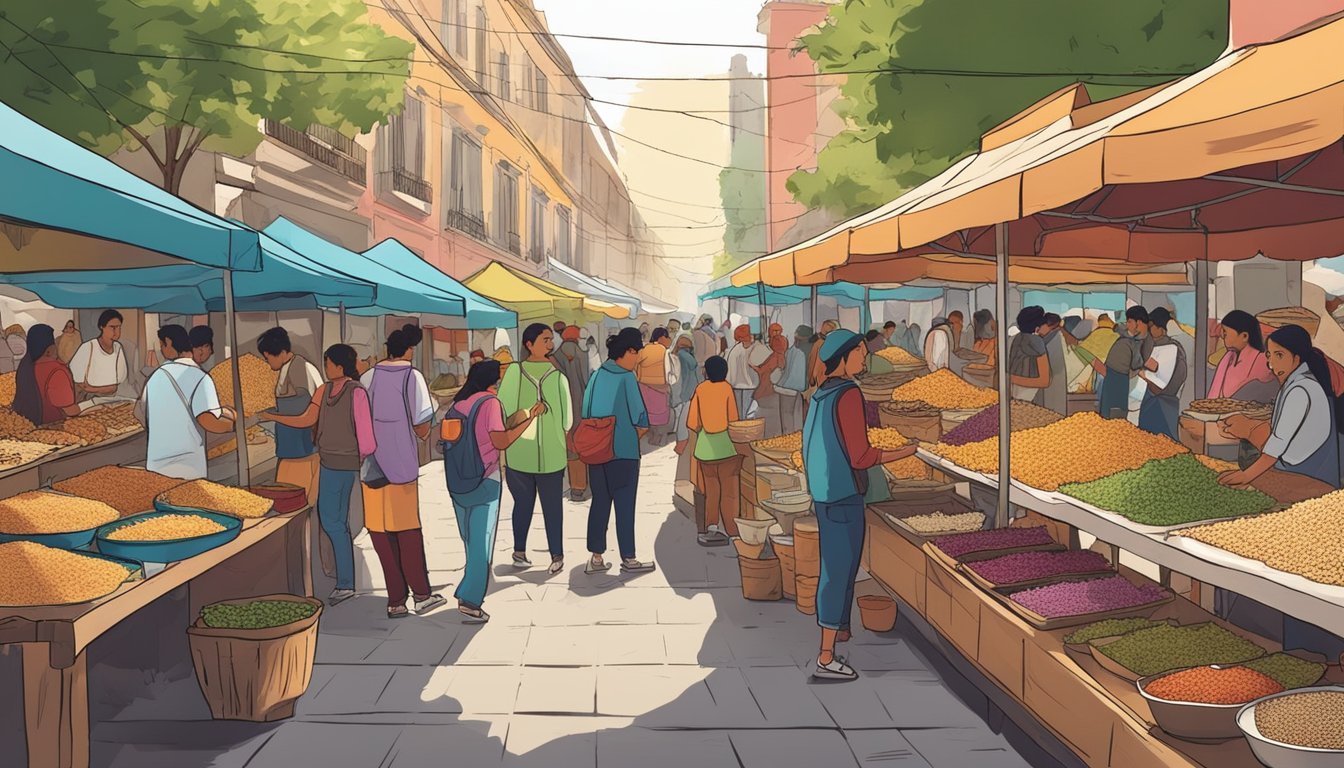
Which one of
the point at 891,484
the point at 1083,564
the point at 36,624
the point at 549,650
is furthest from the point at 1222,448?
the point at 36,624

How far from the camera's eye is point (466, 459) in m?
7.05

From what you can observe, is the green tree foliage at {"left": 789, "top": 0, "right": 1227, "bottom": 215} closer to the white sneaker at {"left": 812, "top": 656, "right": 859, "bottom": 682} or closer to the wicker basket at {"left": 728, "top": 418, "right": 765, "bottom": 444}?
the wicker basket at {"left": 728, "top": 418, "right": 765, "bottom": 444}

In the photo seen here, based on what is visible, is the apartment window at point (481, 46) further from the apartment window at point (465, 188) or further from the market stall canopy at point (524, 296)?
the market stall canopy at point (524, 296)

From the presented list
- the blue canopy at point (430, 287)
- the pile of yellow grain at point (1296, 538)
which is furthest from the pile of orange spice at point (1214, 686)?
the blue canopy at point (430, 287)

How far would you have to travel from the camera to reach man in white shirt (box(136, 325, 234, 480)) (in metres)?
6.52

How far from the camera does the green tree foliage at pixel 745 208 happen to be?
259ft

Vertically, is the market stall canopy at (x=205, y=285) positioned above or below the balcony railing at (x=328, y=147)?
below

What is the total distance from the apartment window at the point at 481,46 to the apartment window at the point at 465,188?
2753 millimetres

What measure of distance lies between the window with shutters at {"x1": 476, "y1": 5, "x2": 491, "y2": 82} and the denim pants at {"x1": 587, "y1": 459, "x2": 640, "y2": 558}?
2390 cm

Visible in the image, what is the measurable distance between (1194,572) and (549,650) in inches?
161

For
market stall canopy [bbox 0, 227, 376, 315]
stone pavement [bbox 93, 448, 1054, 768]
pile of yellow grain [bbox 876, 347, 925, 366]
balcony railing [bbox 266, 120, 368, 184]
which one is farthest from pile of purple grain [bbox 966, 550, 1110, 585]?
balcony railing [bbox 266, 120, 368, 184]

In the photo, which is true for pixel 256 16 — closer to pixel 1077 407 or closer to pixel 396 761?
pixel 396 761

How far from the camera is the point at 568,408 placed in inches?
325

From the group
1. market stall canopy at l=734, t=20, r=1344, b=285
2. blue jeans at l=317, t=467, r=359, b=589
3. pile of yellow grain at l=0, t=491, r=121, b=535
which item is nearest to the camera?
market stall canopy at l=734, t=20, r=1344, b=285
